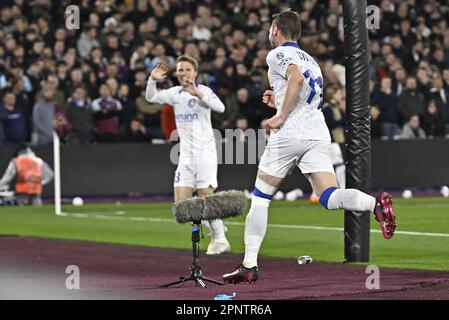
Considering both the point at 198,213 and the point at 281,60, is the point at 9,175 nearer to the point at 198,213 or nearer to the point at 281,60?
the point at 198,213

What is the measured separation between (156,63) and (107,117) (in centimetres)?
171

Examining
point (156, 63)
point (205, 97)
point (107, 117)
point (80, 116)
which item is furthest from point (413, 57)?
point (205, 97)

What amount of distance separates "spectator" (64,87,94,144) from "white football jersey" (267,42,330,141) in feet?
48.4

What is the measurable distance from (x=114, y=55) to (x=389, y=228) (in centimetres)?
1685

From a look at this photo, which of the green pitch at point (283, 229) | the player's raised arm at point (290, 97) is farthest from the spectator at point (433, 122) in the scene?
the player's raised arm at point (290, 97)

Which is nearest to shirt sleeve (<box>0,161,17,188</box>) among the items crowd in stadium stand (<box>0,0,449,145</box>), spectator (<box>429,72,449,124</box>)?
crowd in stadium stand (<box>0,0,449,145</box>)

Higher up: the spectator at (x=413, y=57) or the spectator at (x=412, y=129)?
the spectator at (x=413, y=57)

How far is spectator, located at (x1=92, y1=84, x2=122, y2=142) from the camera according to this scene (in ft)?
88.3

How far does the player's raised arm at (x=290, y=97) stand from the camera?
11828 millimetres

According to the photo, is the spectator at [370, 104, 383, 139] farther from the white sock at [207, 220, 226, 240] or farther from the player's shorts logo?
the white sock at [207, 220, 226, 240]

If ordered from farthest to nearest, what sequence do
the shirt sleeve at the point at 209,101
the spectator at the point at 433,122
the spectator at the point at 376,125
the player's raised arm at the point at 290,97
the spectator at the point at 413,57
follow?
the spectator at the point at 413,57 → the spectator at the point at 433,122 → the spectator at the point at 376,125 → the shirt sleeve at the point at 209,101 → the player's raised arm at the point at 290,97

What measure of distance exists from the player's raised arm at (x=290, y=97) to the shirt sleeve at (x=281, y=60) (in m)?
0.16

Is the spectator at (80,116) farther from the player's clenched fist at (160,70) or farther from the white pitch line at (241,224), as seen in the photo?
the player's clenched fist at (160,70)

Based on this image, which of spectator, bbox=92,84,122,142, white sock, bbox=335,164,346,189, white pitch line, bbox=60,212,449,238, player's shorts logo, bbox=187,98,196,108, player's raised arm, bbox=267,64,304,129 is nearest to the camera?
player's raised arm, bbox=267,64,304,129
